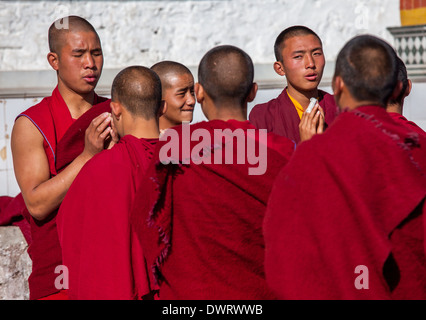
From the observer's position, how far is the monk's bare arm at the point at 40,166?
3.00 metres

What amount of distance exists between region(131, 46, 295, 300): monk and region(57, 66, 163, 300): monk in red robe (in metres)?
0.13

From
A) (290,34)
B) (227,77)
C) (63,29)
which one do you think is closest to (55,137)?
(63,29)

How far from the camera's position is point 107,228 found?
2742mm

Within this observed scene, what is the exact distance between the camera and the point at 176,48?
6930 mm

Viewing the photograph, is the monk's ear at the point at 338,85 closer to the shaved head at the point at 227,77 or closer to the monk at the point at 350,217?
the monk at the point at 350,217

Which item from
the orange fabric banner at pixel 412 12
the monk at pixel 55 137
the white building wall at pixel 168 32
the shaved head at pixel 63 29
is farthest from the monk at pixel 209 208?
the orange fabric banner at pixel 412 12

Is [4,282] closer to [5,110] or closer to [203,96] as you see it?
[203,96]

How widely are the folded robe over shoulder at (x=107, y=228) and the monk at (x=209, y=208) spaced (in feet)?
0.42

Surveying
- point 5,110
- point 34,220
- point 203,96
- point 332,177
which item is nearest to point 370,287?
point 332,177

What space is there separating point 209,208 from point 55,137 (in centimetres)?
110

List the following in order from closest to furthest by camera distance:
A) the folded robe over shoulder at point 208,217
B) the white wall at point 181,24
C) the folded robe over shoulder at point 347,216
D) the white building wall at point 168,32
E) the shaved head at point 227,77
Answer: the folded robe over shoulder at point 347,216 < the folded robe over shoulder at point 208,217 < the shaved head at point 227,77 < the white building wall at point 168,32 < the white wall at point 181,24

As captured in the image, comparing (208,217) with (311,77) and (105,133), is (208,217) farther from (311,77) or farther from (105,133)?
(311,77)

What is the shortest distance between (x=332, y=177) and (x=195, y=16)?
201 inches

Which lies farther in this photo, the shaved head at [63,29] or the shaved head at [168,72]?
the shaved head at [168,72]
